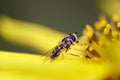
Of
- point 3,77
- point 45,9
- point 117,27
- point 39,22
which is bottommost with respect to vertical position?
point 3,77

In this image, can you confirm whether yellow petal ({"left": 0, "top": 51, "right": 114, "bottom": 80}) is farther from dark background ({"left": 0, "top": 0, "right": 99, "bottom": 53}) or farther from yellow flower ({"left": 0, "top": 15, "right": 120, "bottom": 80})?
dark background ({"left": 0, "top": 0, "right": 99, "bottom": 53})

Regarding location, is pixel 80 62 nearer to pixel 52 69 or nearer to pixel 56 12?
pixel 52 69

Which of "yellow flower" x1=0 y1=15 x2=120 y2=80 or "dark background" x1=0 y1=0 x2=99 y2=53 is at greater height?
"dark background" x1=0 y1=0 x2=99 y2=53

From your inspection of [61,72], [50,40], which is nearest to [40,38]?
[50,40]

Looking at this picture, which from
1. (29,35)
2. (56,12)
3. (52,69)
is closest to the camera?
(52,69)

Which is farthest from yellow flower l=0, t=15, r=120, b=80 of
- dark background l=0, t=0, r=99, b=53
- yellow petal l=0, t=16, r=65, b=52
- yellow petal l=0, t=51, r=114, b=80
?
dark background l=0, t=0, r=99, b=53

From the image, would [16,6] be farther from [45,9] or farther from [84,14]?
[84,14]

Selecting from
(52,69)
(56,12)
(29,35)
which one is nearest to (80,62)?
(52,69)

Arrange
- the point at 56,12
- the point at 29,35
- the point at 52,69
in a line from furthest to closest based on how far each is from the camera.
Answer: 1. the point at 56,12
2. the point at 29,35
3. the point at 52,69
